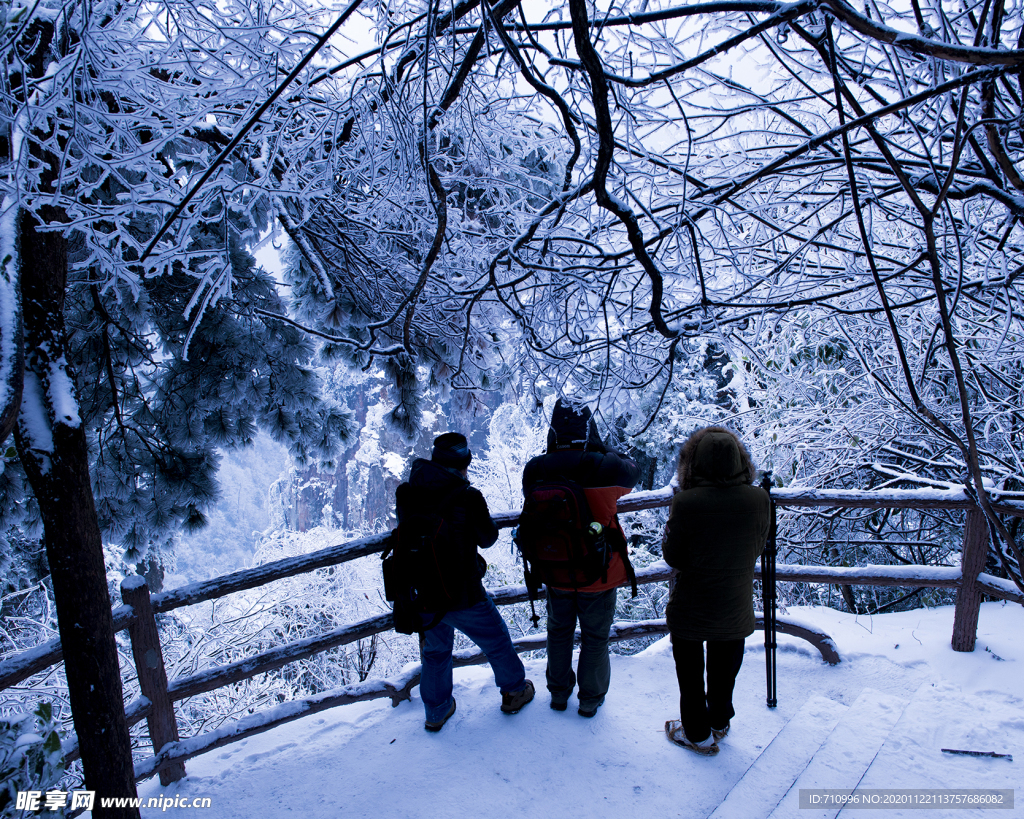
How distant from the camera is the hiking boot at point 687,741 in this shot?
2541 millimetres

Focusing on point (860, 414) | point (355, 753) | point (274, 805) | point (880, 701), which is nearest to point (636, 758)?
point (880, 701)

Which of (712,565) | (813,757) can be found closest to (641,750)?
(813,757)

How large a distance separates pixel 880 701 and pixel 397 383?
3.39 m

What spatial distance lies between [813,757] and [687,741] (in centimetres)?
64

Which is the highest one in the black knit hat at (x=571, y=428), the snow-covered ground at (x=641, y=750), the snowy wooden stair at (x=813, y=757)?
the black knit hat at (x=571, y=428)

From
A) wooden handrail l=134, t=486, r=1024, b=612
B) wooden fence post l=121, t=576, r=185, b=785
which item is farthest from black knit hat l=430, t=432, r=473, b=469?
wooden fence post l=121, t=576, r=185, b=785

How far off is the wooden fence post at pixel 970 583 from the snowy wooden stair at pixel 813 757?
49.1 inches

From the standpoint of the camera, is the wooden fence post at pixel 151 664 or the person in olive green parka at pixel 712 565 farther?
the wooden fence post at pixel 151 664

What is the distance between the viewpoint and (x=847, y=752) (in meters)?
2.10

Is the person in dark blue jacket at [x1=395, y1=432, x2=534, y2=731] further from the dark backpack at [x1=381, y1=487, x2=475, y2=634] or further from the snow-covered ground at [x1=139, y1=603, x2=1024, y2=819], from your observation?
the snow-covered ground at [x1=139, y1=603, x2=1024, y2=819]

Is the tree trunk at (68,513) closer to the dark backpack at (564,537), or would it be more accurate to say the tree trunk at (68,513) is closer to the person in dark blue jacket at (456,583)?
the person in dark blue jacket at (456,583)

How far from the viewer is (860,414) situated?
5.27m

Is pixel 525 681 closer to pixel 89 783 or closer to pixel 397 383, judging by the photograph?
pixel 89 783

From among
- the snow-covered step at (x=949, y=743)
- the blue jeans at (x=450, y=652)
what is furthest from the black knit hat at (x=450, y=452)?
the snow-covered step at (x=949, y=743)
